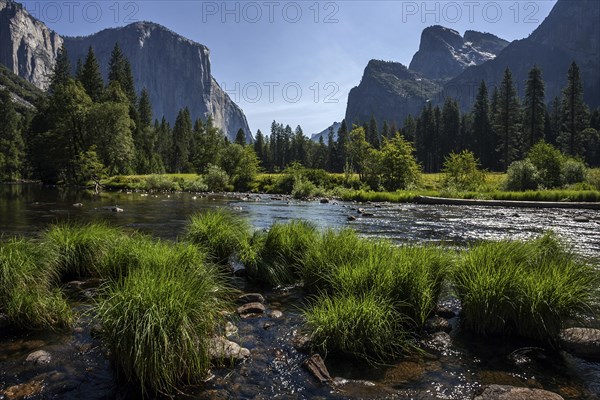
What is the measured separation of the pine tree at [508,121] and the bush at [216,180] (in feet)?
201

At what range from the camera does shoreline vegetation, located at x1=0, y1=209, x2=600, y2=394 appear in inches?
191

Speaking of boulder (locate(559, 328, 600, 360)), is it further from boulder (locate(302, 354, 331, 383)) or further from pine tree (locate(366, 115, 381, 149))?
pine tree (locate(366, 115, 381, 149))

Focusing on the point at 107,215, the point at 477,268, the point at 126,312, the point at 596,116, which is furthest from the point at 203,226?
the point at 596,116

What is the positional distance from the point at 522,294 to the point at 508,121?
92.9 meters

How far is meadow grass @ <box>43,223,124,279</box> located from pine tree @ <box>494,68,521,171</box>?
90595 mm

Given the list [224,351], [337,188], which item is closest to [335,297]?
[224,351]

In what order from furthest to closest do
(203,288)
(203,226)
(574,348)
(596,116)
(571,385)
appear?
(596,116) < (203,226) < (574,348) < (203,288) < (571,385)

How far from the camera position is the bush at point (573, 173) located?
44.7 meters

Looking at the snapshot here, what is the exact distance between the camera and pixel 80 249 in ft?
32.3

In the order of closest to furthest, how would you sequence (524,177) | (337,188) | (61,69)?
(524,177), (337,188), (61,69)

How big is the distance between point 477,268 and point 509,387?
98.8 inches

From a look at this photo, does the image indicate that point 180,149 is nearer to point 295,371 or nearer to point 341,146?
point 341,146

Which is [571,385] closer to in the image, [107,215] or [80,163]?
[107,215]

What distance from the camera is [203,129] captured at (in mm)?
108688
